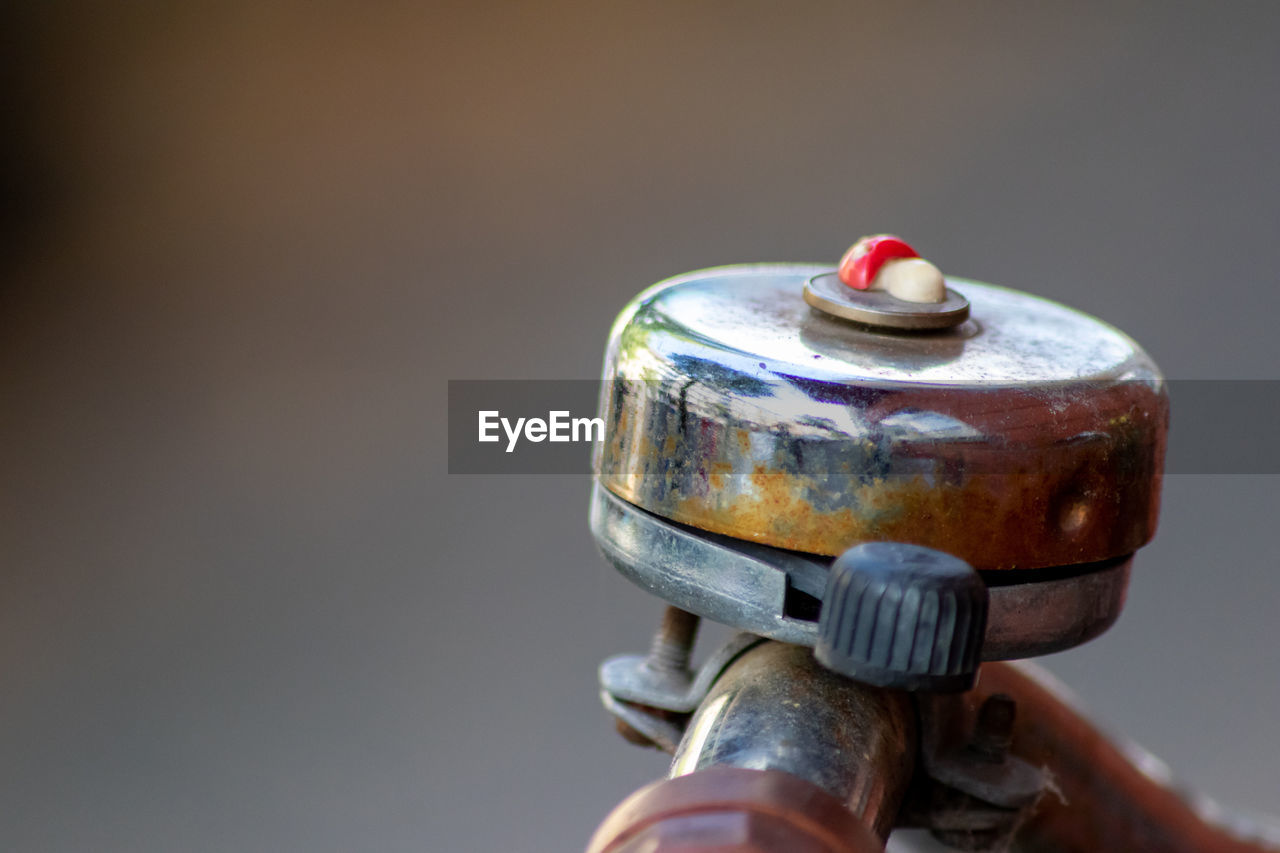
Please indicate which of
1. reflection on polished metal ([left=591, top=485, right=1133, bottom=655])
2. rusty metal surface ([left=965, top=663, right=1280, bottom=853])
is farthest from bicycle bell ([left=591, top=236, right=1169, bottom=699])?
rusty metal surface ([left=965, top=663, right=1280, bottom=853])

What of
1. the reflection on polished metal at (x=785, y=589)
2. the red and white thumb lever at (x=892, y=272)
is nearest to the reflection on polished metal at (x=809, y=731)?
the reflection on polished metal at (x=785, y=589)

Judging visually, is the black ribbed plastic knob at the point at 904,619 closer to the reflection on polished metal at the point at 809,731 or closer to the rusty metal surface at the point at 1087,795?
the reflection on polished metal at the point at 809,731

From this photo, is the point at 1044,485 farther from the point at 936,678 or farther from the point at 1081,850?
the point at 1081,850

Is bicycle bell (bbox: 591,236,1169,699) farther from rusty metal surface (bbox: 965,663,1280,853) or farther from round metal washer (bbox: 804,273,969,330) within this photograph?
rusty metal surface (bbox: 965,663,1280,853)

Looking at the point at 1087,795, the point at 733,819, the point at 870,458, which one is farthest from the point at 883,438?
the point at 1087,795

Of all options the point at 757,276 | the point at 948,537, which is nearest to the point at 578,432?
the point at 757,276

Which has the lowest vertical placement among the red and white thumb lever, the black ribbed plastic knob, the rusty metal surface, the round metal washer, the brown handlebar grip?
the rusty metal surface
